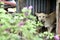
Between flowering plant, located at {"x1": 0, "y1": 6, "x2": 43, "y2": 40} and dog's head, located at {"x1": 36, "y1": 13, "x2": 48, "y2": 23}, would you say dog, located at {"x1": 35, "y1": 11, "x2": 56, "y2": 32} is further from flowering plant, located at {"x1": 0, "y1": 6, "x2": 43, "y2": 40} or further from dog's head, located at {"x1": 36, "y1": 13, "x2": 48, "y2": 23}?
flowering plant, located at {"x1": 0, "y1": 6, "x2": 43, "y2": 40}

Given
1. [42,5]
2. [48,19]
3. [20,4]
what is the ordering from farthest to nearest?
[42,5], [48,19], [20,4]

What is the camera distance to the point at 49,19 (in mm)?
3684

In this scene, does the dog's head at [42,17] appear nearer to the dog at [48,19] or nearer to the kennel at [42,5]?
the dog at [48,19]

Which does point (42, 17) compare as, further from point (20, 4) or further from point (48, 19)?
point (20, 4)

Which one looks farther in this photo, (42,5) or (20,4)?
(42,5)

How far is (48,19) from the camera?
12.1ft

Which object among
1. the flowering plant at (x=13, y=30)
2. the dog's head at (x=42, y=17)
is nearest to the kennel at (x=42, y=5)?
the dog's head at (x=42, y=17)

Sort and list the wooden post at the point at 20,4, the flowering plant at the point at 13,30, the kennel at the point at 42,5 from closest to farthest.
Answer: the flowering plant at the point at 13,30 < the wooden post at the point at 20,4 < the kennel at the point at 42,5

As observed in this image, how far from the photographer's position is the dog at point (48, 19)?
3629mm

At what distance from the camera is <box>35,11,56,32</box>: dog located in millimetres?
3629

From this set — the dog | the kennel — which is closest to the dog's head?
the dog

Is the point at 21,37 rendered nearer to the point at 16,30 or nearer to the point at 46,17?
the point at 16,30

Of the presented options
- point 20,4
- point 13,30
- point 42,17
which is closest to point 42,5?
point 42,17

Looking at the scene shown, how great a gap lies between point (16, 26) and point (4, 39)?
6.1 inches
